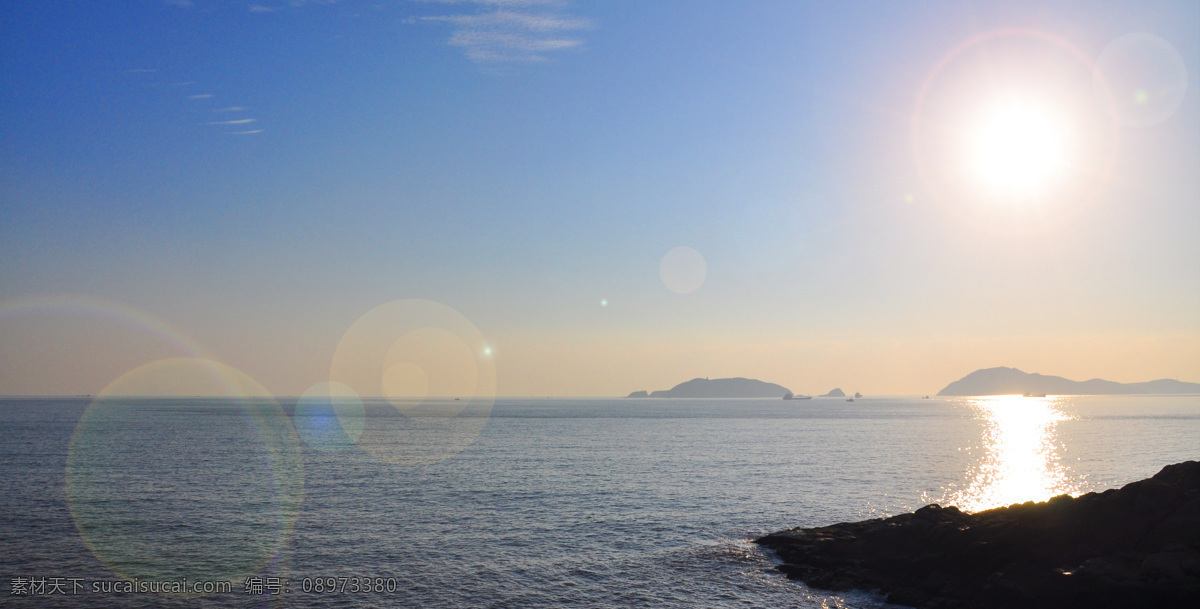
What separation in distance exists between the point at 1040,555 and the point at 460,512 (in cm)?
4020

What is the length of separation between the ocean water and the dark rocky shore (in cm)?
323

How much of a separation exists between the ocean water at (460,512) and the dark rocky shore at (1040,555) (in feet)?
10.6

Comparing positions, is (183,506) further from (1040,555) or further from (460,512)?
(1040,555)

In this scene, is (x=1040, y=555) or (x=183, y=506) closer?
(x=1040, y=555)

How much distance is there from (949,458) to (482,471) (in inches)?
2903

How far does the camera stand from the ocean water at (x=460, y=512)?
32344mm

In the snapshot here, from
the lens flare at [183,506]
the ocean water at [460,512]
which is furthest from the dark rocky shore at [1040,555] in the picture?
the lens flare at [183,506]

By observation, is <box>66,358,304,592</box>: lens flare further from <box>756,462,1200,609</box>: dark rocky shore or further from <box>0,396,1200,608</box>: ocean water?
<box>756,462,1200,609</box>: dark rocky shore

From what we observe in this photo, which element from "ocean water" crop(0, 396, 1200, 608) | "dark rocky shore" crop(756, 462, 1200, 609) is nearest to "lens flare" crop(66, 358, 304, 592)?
"ocean water" crop(0, 396, 1200, 608)

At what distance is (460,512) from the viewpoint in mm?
52188

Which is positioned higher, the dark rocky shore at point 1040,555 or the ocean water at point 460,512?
the dark rocky shore at point 1040,555

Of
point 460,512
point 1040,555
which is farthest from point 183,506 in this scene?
point 1040,555

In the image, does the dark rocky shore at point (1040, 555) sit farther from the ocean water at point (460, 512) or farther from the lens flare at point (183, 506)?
the lens flare at point (183, 506)

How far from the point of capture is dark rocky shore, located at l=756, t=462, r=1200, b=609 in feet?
86.3
